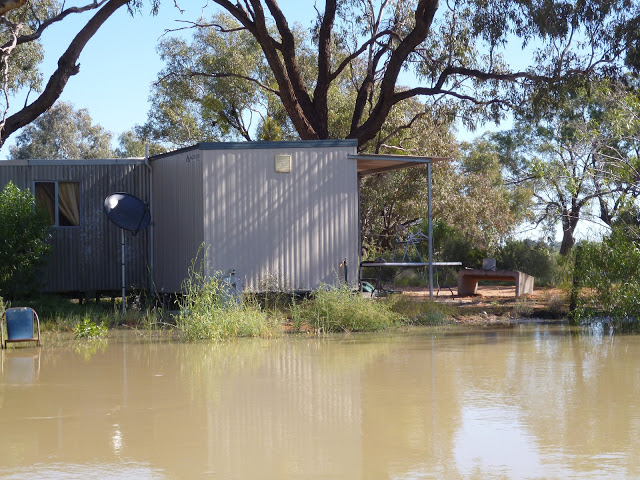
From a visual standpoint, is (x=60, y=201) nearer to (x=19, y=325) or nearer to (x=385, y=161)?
(x=19, y=325)

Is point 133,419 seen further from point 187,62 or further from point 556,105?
point 187,62

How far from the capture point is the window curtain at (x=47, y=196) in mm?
16281

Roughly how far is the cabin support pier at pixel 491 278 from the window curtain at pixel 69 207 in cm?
785

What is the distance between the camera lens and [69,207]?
16453mm

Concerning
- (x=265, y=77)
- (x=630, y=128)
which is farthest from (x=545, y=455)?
(x=265, y=77)

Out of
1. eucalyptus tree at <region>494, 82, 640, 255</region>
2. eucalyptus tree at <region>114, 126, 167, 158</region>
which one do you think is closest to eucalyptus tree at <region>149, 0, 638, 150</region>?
eucalyptus tree at <region>494, 82, 640, 255</region>

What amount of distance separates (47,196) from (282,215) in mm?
4979

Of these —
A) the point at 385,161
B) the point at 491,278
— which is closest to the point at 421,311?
the point at 385,161

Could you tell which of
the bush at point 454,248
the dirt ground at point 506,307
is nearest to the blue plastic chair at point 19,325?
the dirt ground at point 506,307

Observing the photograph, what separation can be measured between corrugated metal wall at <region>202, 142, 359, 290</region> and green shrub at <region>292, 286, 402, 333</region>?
1349mm

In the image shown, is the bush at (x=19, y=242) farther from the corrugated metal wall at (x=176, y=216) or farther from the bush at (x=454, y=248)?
the bush at (x=454, y=248)

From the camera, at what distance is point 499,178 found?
Result: 3431cm

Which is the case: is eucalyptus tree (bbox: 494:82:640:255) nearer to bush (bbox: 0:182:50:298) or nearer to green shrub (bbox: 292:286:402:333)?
green shrub (bbox: 292:286:402:333)

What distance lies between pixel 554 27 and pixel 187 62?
1431cm
